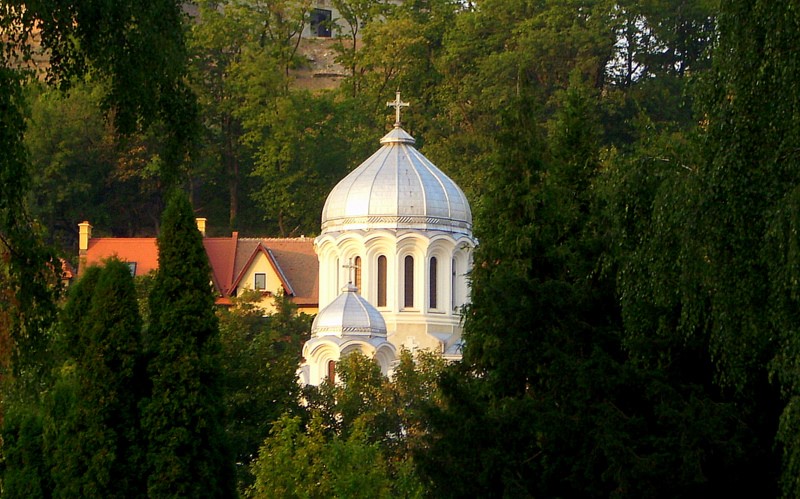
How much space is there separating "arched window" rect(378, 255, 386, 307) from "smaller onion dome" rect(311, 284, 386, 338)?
2719 millimetres

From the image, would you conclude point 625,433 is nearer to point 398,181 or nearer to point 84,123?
point 398,181

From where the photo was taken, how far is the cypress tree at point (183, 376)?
2345cm

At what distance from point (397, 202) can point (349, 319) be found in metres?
5.19

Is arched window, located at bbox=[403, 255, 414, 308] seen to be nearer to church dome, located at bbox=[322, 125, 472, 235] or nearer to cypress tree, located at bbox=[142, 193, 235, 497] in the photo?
church dome, located at bbox=[322, 125, 472, 235]

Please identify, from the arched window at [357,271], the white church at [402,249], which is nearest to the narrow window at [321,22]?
the white church at [402,249]

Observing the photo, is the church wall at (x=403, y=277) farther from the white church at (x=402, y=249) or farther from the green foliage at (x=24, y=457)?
the green foliage at (x=24, y=457)

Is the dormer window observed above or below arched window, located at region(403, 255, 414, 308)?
above

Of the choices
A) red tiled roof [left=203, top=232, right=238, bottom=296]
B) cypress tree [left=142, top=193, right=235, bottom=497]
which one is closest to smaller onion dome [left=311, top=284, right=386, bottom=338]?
red tiled roof [left=203, top=232, right=238, bottom=296]

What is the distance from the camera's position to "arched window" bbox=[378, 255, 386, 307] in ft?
188

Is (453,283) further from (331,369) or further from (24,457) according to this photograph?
(24,457)

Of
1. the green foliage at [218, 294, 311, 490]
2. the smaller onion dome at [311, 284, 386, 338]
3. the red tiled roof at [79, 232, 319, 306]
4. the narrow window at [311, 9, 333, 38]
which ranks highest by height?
the narrow window at [311, 9, 333, 38]

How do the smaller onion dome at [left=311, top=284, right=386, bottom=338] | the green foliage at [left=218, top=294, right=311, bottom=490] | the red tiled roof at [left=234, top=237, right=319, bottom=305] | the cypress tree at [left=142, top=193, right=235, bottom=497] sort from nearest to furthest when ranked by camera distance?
1. the cypress tree at [left=142, top=193, right=235, bottom=497]
2. the green foliage at [left=218, top=294, right=311, bottom=490]
3. the smaller onion dome at [left=311, top=284, right=386, bottom=338]
4. the red tiled roof at [left=234, top=237, right=319, bottom=305]

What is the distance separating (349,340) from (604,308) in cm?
3072

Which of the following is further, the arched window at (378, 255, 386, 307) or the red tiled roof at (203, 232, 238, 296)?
the red tiled roof at (203, 232, 238, 296)
